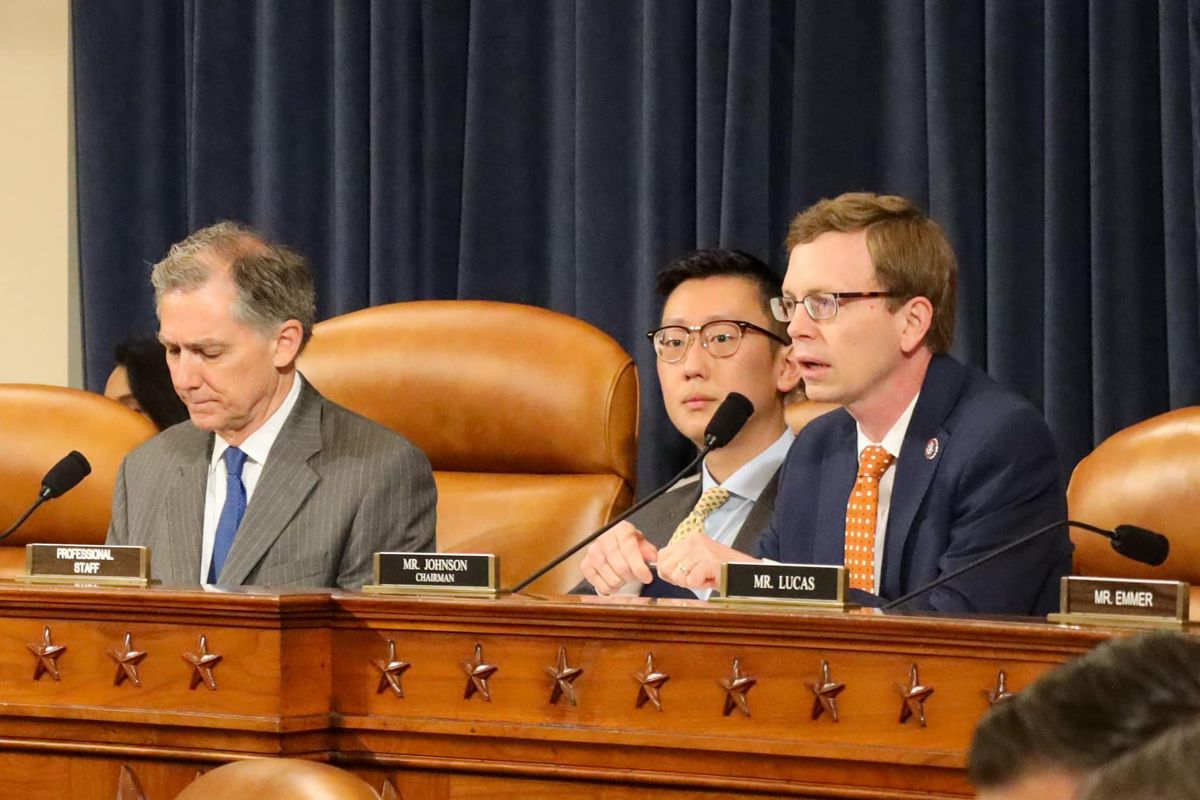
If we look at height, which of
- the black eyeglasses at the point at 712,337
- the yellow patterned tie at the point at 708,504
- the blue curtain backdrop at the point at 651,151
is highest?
the blue curtain backdrop at the point at 651,151

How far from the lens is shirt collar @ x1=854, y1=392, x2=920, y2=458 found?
7.75ft

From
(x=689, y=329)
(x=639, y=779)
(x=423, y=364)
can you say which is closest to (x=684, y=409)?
(x=689, y=329)

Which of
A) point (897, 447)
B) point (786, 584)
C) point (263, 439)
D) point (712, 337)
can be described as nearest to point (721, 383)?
point (712, 337)

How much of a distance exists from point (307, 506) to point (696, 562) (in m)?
0.70

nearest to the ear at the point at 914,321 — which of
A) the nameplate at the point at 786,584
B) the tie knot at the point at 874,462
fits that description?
the tie knot at the point at 874,462

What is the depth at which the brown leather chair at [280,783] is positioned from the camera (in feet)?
4.08

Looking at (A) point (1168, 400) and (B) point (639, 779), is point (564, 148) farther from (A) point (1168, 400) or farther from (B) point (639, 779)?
(B) point (639, 779)

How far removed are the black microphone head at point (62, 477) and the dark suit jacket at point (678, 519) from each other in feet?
2.70

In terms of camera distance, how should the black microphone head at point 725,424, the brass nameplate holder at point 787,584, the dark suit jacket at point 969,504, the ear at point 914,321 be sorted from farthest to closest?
the ear at point 914,321, the black microphone head at point 725,424, the dark suit jacket at point 969,504, the brass nameplate holder at point 787,584

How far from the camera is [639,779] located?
178cm

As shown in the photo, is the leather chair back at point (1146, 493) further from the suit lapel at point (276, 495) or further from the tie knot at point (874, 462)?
the suit lapel at point (276, 495)

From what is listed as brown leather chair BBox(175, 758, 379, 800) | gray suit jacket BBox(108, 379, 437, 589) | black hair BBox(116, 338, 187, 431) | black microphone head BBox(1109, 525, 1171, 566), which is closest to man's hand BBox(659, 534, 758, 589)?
black microphone head BBox(1109, 525, 1171, 566)

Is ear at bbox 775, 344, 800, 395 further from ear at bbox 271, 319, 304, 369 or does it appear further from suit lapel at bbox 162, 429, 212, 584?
suit lapel at bbox 162, 429, 212, 584

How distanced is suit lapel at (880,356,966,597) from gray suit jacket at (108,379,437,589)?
72 cm
